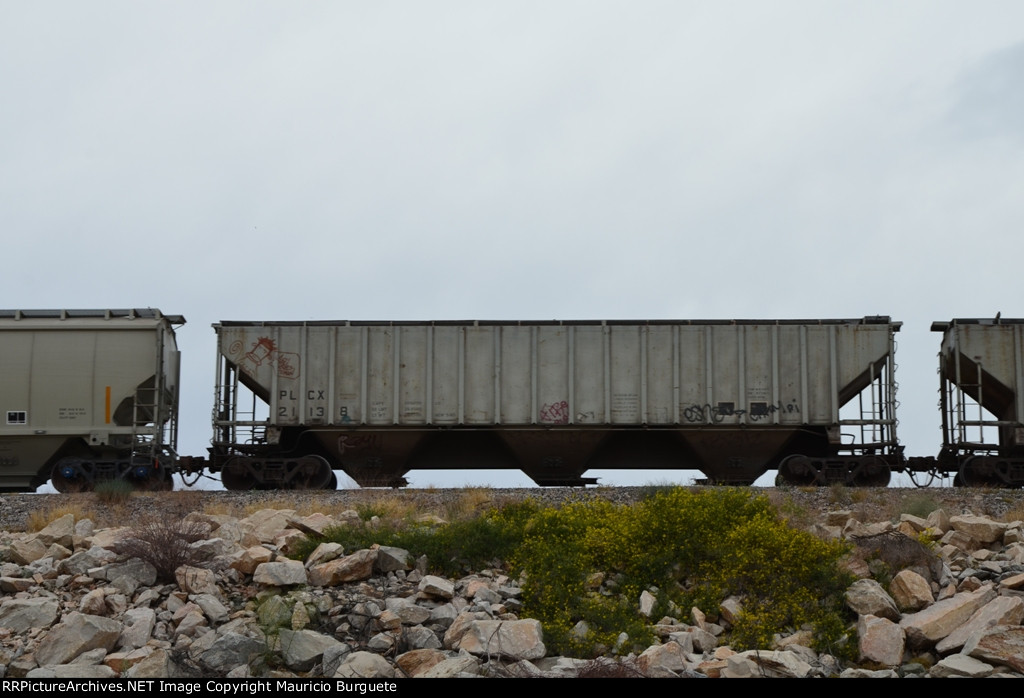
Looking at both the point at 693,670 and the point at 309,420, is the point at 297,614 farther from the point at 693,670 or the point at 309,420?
the point at 309,420

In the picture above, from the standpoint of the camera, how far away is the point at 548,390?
20656 millimetres

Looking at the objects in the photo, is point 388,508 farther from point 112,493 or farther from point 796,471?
point 796,471

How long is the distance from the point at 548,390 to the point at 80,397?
9.41m

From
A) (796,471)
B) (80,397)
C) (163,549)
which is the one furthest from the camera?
(80,397)

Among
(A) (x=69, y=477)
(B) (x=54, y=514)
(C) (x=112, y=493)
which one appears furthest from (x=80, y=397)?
(B) (x=54, y=514)

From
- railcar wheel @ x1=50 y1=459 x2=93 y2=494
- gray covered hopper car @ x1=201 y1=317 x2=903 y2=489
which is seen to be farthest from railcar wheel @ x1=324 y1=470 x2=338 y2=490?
railcar wheel @ x1=50 y1=459 x2=93 y2=494

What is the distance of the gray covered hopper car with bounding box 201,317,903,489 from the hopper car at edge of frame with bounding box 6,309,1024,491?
0.09ft

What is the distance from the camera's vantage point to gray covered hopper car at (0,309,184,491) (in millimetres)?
20656

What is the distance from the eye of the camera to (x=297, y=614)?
392 inches

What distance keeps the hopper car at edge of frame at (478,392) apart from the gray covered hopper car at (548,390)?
29 mm

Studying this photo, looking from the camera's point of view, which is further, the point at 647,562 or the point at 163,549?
the point at 647,562

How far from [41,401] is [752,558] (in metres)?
15.6

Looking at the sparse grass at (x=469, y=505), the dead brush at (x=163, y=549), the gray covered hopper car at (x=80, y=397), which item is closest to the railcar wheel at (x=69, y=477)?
the gray covered hopper car at (x=80, y=397)

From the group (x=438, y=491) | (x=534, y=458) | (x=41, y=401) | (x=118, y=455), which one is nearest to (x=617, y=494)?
(x=438, y=491)
